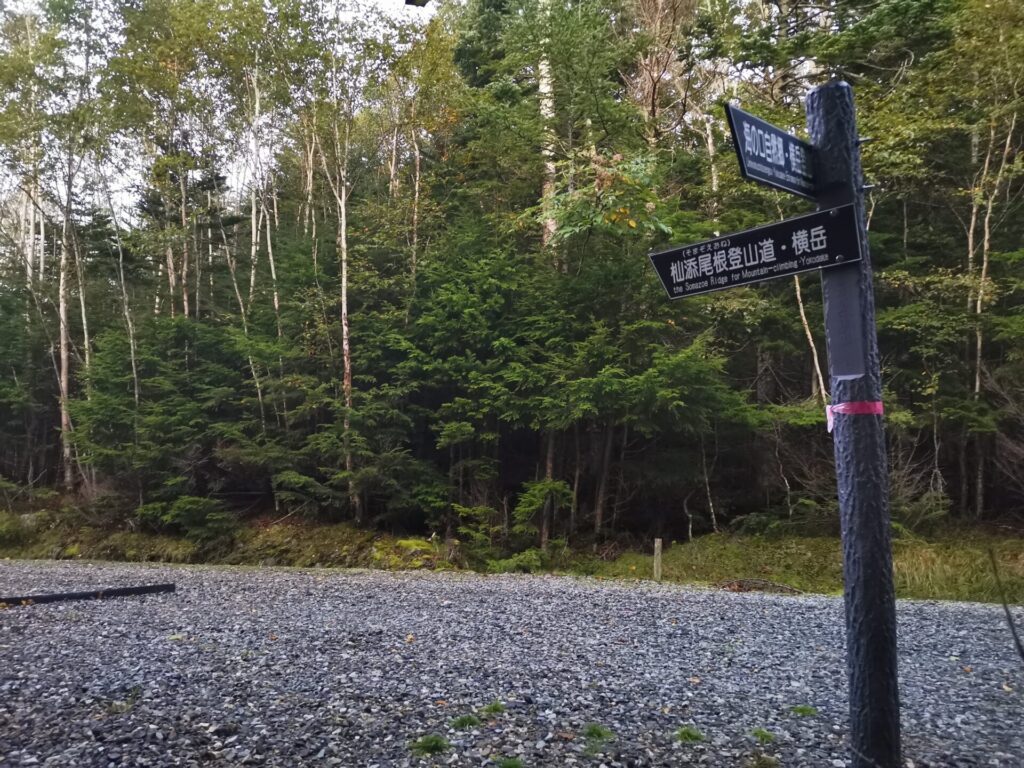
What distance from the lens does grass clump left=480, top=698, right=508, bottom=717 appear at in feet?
11.5

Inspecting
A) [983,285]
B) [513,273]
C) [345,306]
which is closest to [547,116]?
[513,273]

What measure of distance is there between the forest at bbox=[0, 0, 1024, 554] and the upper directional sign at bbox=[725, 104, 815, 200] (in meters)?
5.65

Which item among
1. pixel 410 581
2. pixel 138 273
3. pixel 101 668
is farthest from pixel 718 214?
pixel 138 273

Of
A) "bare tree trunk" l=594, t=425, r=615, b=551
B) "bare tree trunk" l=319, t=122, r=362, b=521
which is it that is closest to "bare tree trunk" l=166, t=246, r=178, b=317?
"bare tree trunk" l=319, t=122, r=362, b=521

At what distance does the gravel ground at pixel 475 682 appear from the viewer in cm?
302

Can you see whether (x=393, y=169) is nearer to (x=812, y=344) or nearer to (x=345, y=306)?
(x=345, y=306)

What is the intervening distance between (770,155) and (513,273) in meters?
11.7

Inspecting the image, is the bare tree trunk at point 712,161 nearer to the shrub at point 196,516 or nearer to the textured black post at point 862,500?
the textured black post at point 862,500

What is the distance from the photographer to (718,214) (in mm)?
13188

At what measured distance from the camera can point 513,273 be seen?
45.9ft

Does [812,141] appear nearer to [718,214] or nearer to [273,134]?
[718,214]

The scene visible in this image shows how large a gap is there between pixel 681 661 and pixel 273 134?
18726 millimetres

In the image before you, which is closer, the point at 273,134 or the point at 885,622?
the point at 885,622

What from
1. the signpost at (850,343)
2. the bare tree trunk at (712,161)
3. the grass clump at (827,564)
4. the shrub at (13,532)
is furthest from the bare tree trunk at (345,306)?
the signpost at (850,343)
